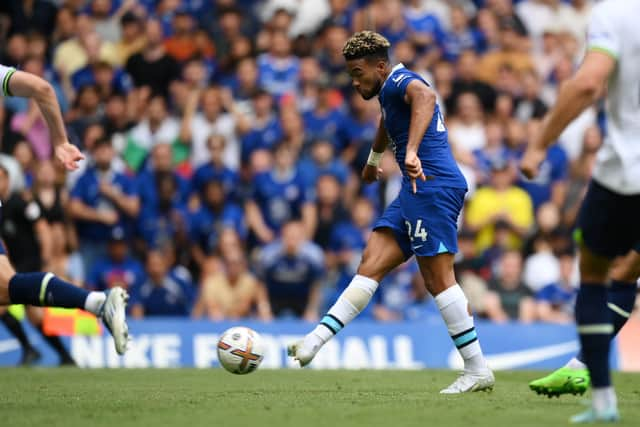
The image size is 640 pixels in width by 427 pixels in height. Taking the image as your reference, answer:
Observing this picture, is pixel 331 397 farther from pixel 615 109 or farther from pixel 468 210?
pixel 468 210

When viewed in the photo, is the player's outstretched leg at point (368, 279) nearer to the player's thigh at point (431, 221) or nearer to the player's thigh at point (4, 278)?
the player's thigh at point (431, 221)

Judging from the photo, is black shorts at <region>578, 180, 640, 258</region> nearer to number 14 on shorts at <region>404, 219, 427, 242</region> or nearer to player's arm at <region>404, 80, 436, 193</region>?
player's arm at <region>404, 80, 436, 193</region>

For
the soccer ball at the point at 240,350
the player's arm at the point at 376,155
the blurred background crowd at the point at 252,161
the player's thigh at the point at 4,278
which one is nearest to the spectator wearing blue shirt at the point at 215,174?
the blurred background crowd at the point at 252,161

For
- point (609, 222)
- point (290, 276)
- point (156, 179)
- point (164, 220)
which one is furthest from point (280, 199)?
point (609, 222)

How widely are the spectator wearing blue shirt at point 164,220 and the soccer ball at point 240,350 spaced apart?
21.6 ft

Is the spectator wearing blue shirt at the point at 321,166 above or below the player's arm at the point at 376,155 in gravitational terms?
above

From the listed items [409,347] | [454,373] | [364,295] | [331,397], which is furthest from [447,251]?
[409,347]

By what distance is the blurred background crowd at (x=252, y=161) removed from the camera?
1524 centimetres

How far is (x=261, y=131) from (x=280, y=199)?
Answer: 1.08 metres

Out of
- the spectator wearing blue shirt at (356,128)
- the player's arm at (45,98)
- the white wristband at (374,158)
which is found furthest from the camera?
the spectator wearing blue shirt at (356,128)

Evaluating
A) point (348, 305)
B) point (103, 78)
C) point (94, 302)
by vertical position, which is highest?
point (103, 78)

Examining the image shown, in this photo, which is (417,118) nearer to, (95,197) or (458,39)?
(95,197)

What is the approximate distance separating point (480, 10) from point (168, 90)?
217 inches

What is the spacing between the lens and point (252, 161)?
1616 cm
